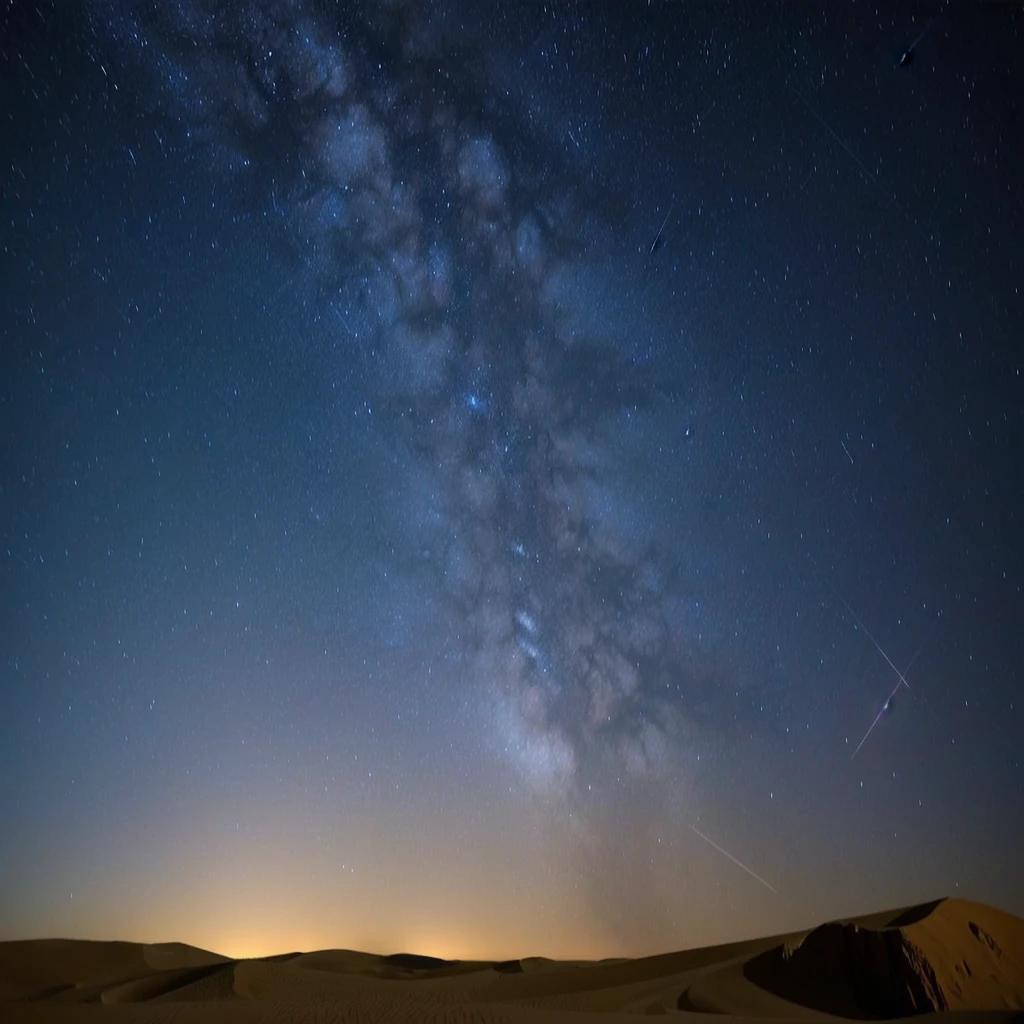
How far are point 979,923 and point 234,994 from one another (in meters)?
22.9

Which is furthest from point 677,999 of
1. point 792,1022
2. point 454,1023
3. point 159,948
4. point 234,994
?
point 159,948

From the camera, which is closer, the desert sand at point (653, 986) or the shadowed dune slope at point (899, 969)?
the desert sand at point (653, 986)

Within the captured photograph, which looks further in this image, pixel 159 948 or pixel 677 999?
pixel 159 948

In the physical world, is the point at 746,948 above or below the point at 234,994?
above

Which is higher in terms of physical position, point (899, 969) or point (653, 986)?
point (899, 969)

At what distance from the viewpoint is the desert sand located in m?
18.3

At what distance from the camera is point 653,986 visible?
24594 millimetres

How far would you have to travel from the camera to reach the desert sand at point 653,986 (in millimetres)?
18281

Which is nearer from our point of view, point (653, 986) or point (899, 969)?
point (899, 969)

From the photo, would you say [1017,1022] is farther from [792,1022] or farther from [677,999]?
[677,999]

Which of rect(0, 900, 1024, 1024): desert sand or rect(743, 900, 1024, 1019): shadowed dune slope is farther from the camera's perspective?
rect(743, 900, 1024, 1019): shadowed dune slope

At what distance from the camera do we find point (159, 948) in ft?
140

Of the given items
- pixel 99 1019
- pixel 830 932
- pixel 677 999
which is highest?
pixel 830 932

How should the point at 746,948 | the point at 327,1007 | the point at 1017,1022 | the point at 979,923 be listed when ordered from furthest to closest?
the point at 746,948, the point at 979,923, the point at 327,1007, the point at 1017,1022
